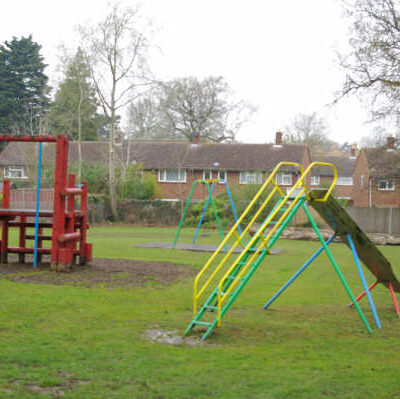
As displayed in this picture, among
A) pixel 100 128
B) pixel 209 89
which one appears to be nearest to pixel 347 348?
pixel 209 89

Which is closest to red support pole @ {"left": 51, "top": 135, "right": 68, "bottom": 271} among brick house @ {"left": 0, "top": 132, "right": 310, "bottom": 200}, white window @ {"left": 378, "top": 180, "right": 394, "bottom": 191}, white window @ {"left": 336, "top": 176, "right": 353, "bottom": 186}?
white window @ {"left": 378, "top": 180, "right": 394, "bottom": 191}

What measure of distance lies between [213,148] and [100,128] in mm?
19953

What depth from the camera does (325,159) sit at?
224ft

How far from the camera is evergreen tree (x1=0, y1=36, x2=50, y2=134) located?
171ft

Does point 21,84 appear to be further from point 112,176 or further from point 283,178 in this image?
point 283,178

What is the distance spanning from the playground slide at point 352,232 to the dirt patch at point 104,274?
4305mm

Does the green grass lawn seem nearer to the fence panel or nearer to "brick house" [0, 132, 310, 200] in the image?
the fence panel

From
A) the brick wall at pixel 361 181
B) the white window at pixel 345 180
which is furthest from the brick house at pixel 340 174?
the brick wall at pixel 361 181

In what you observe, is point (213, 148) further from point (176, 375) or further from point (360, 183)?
point (176, 375)

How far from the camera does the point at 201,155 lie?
49.9 m

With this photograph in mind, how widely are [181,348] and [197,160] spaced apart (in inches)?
1715

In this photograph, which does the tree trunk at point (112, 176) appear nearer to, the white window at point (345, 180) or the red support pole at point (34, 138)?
the red support pole at point (34, 138)

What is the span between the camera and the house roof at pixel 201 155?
160ft

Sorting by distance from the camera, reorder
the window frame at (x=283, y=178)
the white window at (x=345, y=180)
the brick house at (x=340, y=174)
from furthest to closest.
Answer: the white window at (x=345, y=180), the brick house at (x=340, y=174), the window frame at (x=283, y=178)
